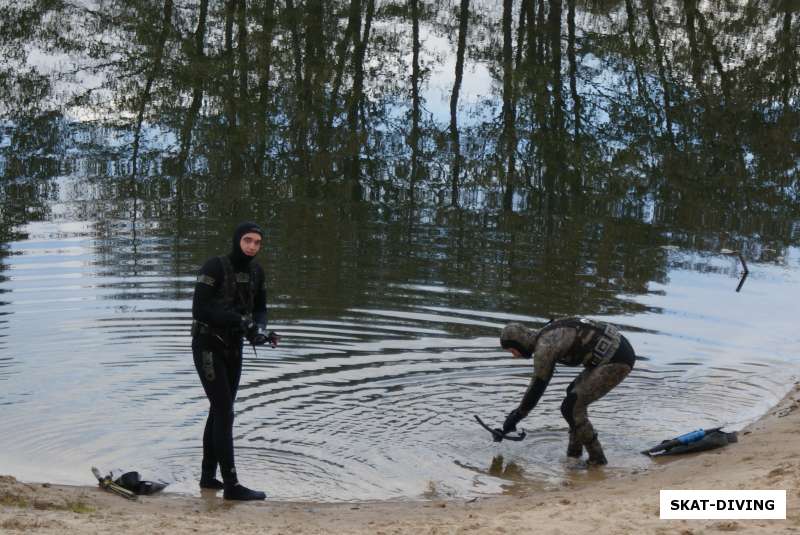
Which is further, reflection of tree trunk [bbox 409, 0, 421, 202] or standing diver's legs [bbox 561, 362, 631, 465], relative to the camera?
reflection of tree trunk [bbox 409, 0, 421, 202]

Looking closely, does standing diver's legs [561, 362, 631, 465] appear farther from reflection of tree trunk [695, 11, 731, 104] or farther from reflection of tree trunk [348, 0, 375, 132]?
reflection of tree trunk [695, 11, 731, 104]

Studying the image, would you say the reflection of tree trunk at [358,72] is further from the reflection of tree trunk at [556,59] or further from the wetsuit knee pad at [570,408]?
the wetsuit knee pad at [570,408]

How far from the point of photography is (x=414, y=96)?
97.1ft

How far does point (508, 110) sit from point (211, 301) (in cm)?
2092

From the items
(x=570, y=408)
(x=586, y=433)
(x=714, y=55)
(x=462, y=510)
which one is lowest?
(x=462, y=510)

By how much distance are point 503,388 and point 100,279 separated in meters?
6.79

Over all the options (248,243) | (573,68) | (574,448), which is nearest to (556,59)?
(573,68)

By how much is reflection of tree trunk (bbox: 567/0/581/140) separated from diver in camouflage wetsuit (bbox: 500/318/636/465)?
57.7ft

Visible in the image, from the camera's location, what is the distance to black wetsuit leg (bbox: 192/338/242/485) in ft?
28.2

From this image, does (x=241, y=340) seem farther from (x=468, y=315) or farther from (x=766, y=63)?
(x=766, y=63)

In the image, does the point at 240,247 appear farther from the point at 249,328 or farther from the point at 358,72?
the point at 358,72

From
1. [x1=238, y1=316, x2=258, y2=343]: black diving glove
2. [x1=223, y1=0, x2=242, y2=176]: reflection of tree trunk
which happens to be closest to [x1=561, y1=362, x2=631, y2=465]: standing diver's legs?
[x1=238, y1=316, x2=258, y2=343]: black diving glove

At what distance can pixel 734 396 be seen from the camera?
1216 centimetres

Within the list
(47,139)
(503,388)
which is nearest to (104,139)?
(47,139)
